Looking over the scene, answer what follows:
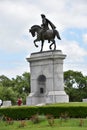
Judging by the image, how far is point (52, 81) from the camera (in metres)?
38.0

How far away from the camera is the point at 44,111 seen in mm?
29797

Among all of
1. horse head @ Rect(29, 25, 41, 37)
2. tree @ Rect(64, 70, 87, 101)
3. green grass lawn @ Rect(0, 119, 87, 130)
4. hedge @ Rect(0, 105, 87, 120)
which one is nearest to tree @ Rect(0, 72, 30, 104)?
tree @ Rect(64, 70, 87, 101)

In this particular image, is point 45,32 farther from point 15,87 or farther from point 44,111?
point 15,87

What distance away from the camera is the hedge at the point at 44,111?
1127 inches

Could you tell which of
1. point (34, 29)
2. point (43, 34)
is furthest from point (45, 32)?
point (34, 29)

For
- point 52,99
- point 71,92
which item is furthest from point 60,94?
point 71,92

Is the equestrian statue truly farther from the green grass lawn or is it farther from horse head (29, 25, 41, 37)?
the green grass lawn

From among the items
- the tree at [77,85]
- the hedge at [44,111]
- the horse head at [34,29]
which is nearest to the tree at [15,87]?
the tree at [77,85]

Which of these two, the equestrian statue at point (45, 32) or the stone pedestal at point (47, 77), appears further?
the equestrian statue at point (45, 32)

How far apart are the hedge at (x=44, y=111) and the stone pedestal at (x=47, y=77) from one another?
710 centimetres

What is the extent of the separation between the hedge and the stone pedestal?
710 cm

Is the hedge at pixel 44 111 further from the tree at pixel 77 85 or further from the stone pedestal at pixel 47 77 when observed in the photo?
the tree at pixel 77 85

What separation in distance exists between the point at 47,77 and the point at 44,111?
8.85m

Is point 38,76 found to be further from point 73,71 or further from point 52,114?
point 73,71
